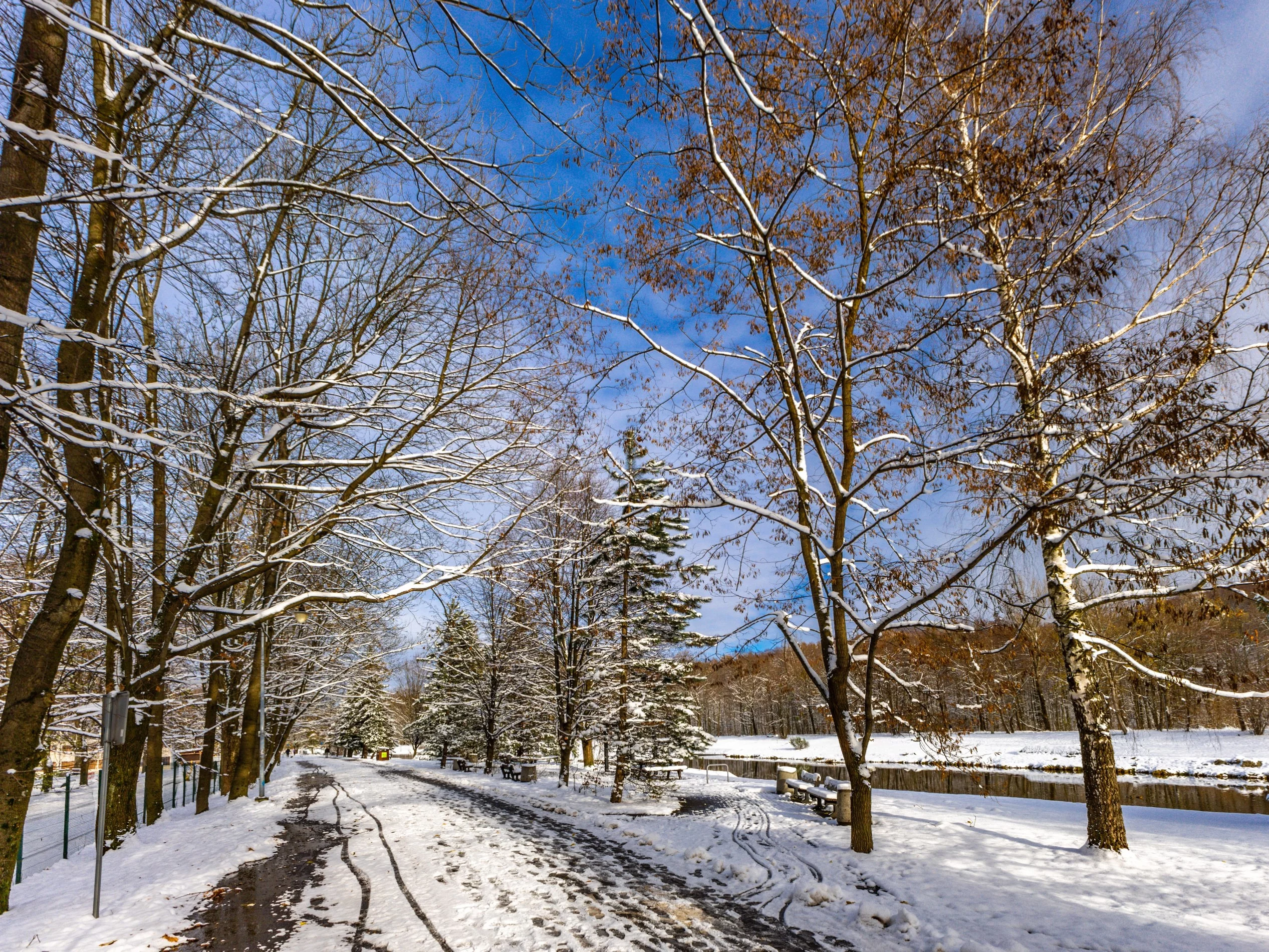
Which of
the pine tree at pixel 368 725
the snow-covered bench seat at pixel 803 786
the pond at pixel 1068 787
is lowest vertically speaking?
the pine tree at pixel 368 725

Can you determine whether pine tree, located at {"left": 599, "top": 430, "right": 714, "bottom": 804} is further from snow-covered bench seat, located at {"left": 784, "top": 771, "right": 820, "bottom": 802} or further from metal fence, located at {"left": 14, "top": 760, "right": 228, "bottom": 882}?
metal fence, located at {"left": 14, "top": 760, "right": 228, "bottom": 882}

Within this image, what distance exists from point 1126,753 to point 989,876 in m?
38.1

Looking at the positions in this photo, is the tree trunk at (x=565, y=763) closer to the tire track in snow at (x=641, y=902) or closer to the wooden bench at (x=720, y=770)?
the wooden bench at (x=720, y=770)

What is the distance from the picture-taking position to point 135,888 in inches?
313

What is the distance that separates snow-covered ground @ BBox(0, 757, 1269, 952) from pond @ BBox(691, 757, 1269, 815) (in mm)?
5070

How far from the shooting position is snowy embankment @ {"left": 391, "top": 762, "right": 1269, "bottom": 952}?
6.18m

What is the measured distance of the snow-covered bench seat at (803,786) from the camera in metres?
18.5

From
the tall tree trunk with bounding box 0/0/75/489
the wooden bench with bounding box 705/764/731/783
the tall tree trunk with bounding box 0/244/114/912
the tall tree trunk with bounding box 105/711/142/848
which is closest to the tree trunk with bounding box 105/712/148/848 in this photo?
the tall tree trunk with bounding box 105/711/142/848

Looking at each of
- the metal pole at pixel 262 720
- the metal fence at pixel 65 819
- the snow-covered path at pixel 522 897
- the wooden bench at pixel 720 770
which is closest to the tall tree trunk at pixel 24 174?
the snow-covered path at pixel 522 897

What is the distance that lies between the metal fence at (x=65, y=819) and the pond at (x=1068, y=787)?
57.8ft

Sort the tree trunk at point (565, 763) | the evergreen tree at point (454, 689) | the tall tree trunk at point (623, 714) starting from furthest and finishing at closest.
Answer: the evergreen tree at point (454, 689), the tree trunk at point (565, 763), the tall tree trunk at point (623, 714)

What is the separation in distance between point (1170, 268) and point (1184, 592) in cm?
536

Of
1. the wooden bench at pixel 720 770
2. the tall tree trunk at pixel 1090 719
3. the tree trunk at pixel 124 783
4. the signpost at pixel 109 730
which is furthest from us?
the wooden bench at pixel 720 770

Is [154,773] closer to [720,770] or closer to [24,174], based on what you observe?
[24,174]
